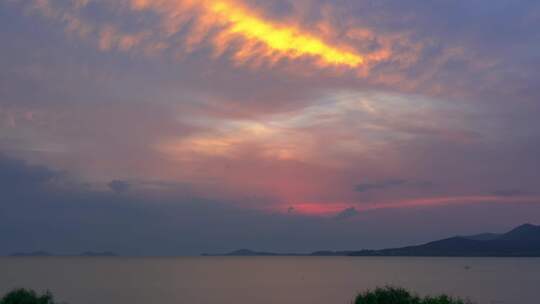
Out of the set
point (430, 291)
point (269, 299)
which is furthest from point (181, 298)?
point (430, 291)

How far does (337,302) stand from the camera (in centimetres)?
15475

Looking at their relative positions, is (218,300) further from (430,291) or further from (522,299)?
(522,299)

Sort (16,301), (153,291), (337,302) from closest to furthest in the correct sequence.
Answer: (16,301), (337,302), (153,291)

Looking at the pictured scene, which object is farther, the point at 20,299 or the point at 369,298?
the point at 369,298

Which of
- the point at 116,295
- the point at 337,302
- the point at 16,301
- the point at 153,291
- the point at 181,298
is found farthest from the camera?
the point at 153,291

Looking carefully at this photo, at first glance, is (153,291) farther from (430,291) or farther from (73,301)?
(430,291)

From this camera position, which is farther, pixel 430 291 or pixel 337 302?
pixel 430 291

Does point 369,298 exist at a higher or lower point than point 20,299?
lower

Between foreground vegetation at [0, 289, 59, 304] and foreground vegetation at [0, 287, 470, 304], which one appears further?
foreground vegetation at [0, 287, 470, 304]

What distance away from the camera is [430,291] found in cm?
19800

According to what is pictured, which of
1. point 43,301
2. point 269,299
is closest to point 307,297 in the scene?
point 269,299

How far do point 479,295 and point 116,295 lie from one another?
123 m

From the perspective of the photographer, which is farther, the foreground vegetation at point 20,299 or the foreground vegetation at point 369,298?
the foreground vegetation at point 369,298

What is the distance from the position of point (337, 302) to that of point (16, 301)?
105061mm
